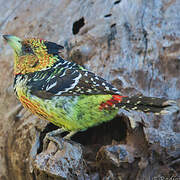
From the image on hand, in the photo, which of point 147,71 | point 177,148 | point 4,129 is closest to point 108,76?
point 147,71

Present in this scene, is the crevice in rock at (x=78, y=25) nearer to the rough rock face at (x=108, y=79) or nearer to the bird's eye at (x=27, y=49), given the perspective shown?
the rough rock face at (x=108, y=79)

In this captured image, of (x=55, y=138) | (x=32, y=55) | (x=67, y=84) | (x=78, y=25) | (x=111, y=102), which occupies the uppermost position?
(x=78, y=25)

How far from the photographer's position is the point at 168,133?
7.18ft

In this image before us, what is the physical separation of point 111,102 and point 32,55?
83cm

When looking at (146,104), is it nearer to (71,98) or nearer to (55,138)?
(71,98)

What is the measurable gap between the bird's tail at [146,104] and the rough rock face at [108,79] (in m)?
0.17

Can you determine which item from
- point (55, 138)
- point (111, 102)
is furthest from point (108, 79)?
point (55, 138)

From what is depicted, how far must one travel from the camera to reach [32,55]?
2.51 meters

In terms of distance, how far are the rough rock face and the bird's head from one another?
0.46m

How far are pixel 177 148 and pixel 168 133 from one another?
0.42 ft

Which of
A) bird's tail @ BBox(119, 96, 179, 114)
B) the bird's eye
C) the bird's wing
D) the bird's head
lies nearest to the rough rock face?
bird's tail @ BBox(119, 96, 179, 114)

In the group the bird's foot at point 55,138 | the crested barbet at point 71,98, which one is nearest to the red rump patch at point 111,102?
the crested barbet at point 71,98

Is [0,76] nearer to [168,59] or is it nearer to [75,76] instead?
[75,76]

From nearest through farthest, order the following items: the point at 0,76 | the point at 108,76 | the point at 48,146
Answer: the point at 48,146
the point at 108,76
the point at 0,76
